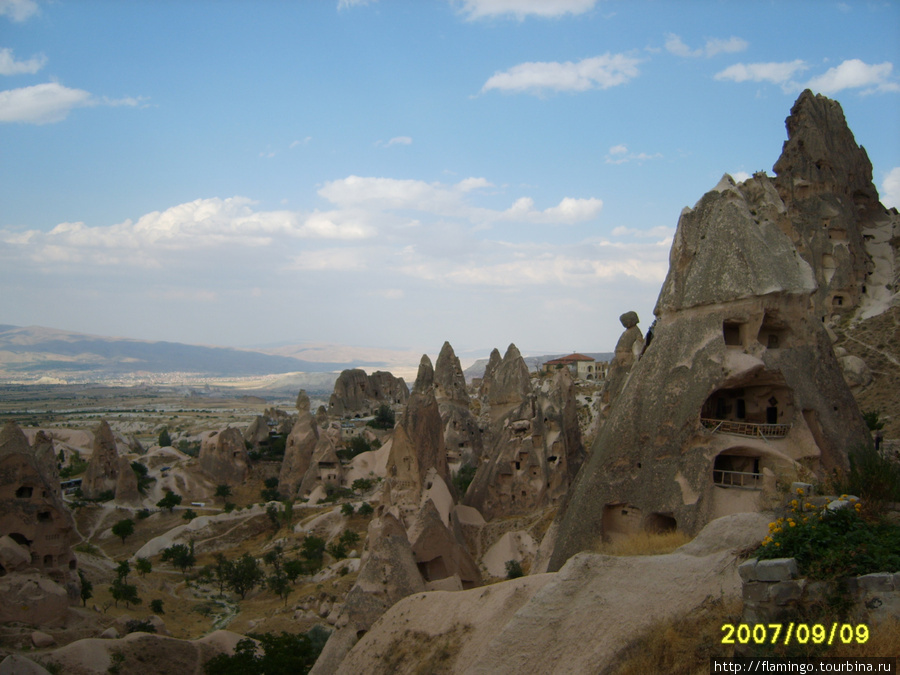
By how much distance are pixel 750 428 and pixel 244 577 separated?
19.7m

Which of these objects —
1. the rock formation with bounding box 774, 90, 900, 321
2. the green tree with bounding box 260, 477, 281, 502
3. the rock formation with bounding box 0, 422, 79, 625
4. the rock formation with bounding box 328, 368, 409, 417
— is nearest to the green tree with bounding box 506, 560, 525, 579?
the rock formation with bounding box 0, 422, 79, 625

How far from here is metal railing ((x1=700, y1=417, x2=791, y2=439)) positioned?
15031 mm

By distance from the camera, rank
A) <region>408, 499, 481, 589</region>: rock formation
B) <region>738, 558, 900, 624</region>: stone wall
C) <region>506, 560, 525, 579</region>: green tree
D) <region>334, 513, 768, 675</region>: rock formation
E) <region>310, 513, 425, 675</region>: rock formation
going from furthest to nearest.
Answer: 1. <region>506, 560, 525, 579</region>: green tree
2. <region>408, 499, 481, 589</region>: rock formation
3. <region>310, 513, 425, 675</region>: rock formation
4. <region>334, 513, 768, 675</region>: rock formation
5. <region>738, 558, 900, 624</region>: stone wall

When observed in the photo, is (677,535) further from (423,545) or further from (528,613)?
(423,545)

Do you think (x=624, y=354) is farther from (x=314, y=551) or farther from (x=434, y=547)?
(x=314, y=551)

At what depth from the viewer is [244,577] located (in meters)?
26.2

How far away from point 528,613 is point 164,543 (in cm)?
2921

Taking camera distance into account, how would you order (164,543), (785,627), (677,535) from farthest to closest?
1. (164,543)
2. (677,535)
3. (785,627)

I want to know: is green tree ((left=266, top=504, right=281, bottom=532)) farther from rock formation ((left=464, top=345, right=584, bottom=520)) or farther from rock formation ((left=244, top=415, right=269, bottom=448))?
rock formation ((left=244, top=415, right=269, bottom=448))

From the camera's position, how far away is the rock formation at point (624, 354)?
2444cm

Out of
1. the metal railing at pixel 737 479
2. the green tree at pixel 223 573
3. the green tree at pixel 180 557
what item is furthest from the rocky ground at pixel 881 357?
the green tree at pixel 180 557

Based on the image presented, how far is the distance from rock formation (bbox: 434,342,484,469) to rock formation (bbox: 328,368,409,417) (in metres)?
32.1

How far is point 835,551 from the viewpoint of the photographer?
7445 mm

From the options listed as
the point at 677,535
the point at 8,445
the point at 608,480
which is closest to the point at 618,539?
the point at 608,480
